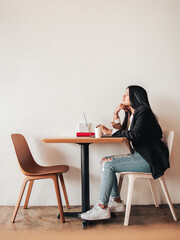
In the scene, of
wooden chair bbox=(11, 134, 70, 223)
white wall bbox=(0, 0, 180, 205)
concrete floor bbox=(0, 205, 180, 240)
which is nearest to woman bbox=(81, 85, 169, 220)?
concrete floor bbox=(0, 205, 180, 240)

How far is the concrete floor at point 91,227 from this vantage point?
1.74 m

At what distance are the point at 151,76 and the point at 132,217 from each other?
1531 mm

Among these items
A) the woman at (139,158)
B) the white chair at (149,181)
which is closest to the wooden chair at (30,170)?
the woman at (139,158)

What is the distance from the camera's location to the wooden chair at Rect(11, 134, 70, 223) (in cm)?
199

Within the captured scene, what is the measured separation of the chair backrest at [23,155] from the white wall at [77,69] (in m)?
0.16

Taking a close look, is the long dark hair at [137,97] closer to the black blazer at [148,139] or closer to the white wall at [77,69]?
the black blazer at [148,139]

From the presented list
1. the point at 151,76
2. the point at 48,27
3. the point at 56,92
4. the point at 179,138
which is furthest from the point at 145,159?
the point at 48,27

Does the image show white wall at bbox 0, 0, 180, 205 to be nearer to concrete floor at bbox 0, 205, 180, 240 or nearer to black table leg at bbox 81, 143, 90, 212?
concrete floor at bbox 0, 205, 180, 240

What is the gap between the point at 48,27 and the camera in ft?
8.38

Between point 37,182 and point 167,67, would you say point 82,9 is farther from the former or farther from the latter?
point 37,182

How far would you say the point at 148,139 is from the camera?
6.38ft

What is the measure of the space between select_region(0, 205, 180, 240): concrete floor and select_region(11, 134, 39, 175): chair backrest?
0.46m

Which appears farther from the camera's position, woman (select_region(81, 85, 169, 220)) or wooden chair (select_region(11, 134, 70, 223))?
wooden chair (select_region(11, 134, 70, 223))

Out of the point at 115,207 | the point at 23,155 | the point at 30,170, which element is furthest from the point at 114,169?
the point at 23,155
